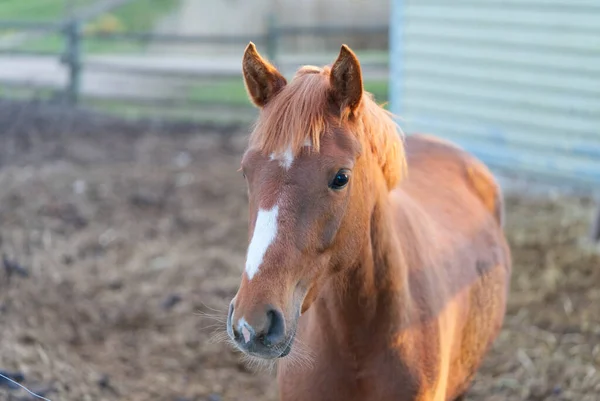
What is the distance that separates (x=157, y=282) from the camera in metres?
5.62

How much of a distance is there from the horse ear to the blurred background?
1.15m

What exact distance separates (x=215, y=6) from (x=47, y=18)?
4572mm

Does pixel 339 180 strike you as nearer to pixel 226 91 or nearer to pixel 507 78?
pixel 507 78

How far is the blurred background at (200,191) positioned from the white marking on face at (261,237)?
975mm

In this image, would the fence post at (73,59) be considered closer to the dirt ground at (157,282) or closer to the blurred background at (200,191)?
the blurred background at (200,191)

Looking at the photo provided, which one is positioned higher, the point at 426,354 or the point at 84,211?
the point at 426,354

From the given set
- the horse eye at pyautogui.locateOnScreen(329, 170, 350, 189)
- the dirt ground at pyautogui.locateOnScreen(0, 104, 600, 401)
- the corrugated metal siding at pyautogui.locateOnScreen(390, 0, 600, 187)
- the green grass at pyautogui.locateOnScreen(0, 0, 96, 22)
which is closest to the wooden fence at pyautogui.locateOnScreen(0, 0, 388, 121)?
the green grass at pyautogui.locateOnScreen(0, 0, 96, 22)

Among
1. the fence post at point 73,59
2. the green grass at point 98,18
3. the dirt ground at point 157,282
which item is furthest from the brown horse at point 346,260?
the green grass at point 98,18

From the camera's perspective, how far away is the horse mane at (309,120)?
2.13 metres

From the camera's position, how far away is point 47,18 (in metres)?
15.1

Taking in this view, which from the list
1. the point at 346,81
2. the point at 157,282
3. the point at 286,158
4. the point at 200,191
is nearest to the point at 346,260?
the point at 286,158

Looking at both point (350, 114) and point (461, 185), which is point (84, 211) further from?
point (350, 114)

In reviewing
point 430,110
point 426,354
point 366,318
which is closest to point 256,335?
point 366,318

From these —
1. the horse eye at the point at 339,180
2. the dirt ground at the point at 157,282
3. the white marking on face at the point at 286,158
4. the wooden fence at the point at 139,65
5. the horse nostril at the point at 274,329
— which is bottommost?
the dirt ground at the point at 157,282
